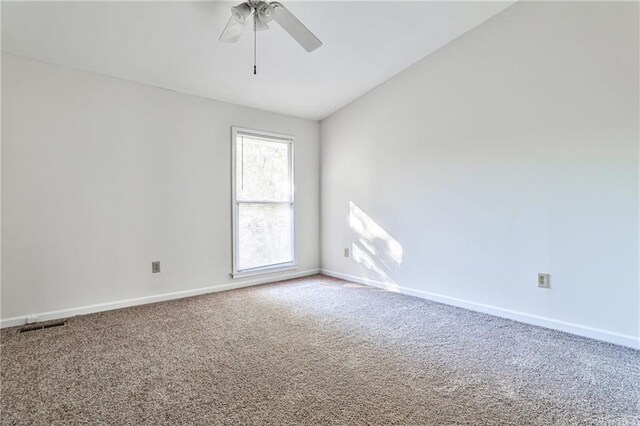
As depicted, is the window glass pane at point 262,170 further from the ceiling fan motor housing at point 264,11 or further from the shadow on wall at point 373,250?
the ceiling fan motor housing at point 264,11

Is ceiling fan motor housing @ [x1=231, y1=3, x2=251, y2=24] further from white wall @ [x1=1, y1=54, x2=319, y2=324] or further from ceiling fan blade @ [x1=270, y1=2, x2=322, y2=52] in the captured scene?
white wall @ [x1=1, y1=54, x2=319, y2=324]

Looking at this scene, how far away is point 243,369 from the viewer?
6.68 feet

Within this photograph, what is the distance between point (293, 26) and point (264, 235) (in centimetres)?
266

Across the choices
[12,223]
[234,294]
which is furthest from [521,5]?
[12,223]

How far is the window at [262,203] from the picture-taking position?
4078mm

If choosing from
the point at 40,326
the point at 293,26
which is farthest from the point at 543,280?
the point at 40,326

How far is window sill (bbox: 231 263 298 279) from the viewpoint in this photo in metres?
4.05

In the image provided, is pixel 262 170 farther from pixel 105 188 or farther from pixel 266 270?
pixel 105 188

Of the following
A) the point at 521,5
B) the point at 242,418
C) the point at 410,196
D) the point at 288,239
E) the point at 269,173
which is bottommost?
the point at 242,418

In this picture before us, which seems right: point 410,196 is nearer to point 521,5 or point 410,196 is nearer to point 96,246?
point 521,5

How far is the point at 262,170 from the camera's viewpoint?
14.1ft

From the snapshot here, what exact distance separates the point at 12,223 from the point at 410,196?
3763 millimetres

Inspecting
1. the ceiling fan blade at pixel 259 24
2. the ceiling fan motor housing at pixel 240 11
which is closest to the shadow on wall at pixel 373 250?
the ceiling fan blade at pixel 259 24

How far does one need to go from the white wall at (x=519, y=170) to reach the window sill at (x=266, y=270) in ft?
3.78
